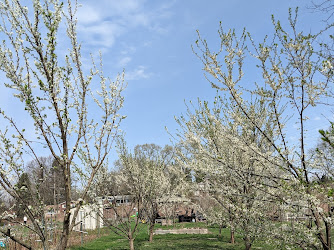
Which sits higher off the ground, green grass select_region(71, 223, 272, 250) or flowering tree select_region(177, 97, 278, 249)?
flowering tree select_region(177, 97, 278, 249)

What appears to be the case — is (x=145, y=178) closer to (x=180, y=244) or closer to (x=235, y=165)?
(x=180, y=244)

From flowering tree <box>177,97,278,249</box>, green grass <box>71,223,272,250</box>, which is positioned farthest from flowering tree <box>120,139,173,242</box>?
flowering tree <box>177,97,278,249</box>

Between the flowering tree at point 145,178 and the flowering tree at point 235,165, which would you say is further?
the flowering tree at point 145,178

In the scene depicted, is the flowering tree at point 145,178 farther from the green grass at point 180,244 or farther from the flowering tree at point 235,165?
the flowering tree at point 235,165

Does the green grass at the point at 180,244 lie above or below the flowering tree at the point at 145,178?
below

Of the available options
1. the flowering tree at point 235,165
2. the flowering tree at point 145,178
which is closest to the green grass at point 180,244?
the flowering tree at point 145,178

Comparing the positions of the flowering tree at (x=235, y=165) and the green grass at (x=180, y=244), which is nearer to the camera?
the flowering tree at (x=235, y=165)

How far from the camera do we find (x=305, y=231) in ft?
14.3

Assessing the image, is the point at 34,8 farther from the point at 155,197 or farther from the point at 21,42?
the point at 155,197

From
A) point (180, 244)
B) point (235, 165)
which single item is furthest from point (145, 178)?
point (235, 165)

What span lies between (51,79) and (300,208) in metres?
4.30

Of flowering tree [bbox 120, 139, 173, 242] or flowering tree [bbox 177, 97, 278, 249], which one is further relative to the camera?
flowering tree [bbox 120, 139, 173, 242]

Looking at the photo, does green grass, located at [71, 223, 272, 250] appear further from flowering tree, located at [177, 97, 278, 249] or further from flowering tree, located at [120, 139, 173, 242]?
flowering tree, located at [177, 97, 278, 249]

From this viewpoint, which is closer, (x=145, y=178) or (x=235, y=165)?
(x=235, y=165)
